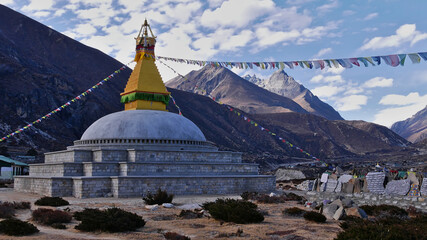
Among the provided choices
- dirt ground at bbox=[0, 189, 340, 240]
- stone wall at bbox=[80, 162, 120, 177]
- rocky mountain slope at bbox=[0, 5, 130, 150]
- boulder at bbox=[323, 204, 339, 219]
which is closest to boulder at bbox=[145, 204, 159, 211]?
dirt ground at bbox=[0, 189, 340, 240]

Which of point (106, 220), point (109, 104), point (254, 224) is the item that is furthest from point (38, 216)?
point (109, 104)

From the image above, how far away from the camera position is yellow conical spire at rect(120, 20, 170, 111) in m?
23.4

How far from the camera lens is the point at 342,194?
1444cm

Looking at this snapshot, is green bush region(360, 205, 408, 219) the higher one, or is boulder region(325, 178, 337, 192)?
boulder region(325, 178, 337, 192)

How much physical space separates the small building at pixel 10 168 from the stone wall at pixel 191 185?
19.6 m

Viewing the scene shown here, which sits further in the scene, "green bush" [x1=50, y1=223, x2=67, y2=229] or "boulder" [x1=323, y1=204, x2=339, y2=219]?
"boulder" [x1=323, y1=204, x2=339, y2=219]

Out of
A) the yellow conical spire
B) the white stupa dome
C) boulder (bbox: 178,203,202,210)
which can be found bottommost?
boulder (bbox: 178,203,202,210)

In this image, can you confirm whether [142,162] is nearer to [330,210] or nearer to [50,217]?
[50,217]

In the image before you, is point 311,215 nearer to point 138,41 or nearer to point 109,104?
point 138,41

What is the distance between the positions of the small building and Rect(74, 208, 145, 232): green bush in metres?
26.3

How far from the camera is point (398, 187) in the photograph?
13.3m

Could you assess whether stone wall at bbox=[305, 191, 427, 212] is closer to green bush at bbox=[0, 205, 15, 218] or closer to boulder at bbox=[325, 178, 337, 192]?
boulder at bbox=[325, 178, 337, 192]

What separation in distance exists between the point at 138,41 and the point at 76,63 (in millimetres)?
71367

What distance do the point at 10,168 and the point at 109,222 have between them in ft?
92.2
